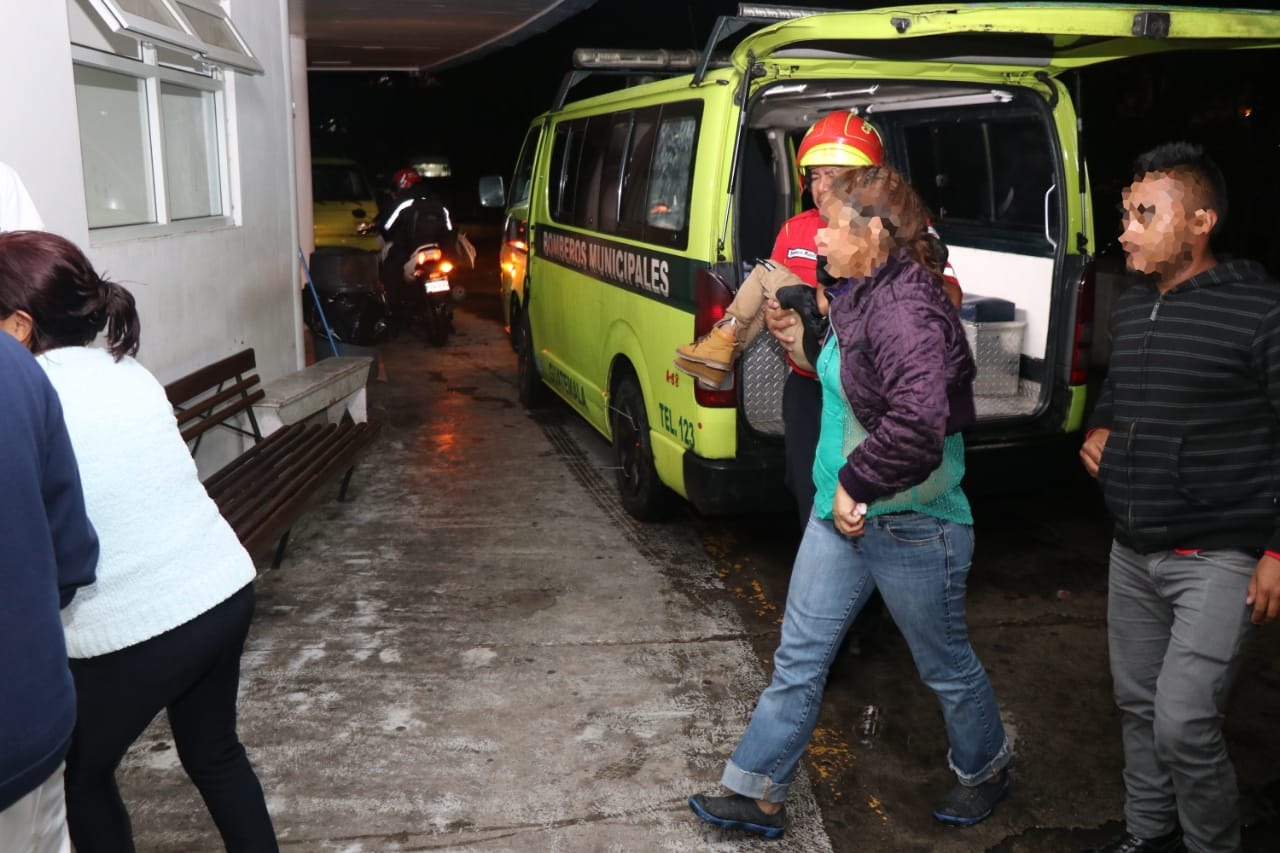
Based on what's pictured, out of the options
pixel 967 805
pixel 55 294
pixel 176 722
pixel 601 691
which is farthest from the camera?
pixel 601 691

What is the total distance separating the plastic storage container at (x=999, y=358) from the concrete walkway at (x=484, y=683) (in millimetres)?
1707

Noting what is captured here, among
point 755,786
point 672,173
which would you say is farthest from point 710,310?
point 755,786

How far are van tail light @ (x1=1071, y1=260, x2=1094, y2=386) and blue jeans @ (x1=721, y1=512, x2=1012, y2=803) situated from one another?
2.35 meters

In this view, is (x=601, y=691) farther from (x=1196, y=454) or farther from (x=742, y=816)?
(x=1196, y=454)

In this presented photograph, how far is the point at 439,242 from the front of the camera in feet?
37.4

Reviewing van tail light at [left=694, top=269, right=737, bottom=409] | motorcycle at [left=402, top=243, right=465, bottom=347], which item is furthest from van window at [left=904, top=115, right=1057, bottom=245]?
motorcycle at [left=402, top=243, right=465, bottom=347]

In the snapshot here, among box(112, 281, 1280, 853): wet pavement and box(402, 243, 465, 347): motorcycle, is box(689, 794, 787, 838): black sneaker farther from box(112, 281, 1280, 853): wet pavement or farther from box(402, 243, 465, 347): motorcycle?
box(402, 243, 465, 347): motorcycle

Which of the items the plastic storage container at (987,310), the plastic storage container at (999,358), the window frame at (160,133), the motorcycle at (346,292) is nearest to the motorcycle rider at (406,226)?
the motorcycle at (346,292)

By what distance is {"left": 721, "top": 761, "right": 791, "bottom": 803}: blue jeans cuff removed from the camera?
319 centimetres

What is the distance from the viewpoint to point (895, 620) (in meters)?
3.14

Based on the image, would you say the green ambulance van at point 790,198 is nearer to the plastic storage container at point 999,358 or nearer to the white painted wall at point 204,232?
the plastic storage container at point 999,358

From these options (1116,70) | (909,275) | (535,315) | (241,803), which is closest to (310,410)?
(535,315)

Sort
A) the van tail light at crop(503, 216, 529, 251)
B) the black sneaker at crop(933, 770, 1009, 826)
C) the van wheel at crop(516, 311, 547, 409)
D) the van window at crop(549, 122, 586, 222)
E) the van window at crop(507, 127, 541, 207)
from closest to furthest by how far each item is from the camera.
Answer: the black sneaker at crop(933, 770, 1009, 826) < the van window at crop(549, 122, 586, 222) < the van wheel at crop(516, 311, 547, 409) < the van tail light at crop(503, 216, 529, 251) < the van window at crop(507, 127, 541, 207)

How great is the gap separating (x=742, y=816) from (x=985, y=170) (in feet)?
13.1
